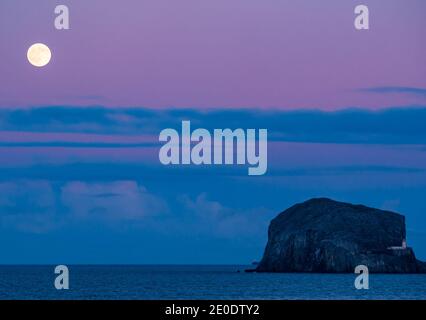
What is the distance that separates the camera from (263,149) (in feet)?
210

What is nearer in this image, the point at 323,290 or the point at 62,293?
the point at 62,293

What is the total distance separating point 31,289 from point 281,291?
43092 millimetres
